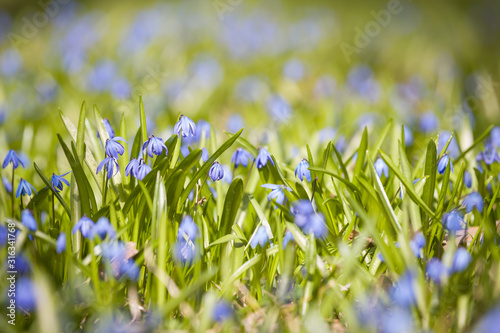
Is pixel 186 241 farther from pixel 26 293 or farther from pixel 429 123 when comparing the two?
pixel 429 123

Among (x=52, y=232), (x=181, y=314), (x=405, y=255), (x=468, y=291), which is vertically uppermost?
(x=52, y=232)

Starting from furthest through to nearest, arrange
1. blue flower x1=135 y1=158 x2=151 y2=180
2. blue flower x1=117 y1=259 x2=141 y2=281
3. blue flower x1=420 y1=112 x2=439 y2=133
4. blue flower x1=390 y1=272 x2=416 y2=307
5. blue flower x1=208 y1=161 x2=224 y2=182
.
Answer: blue flower x1=420 y1=112 x2=439 y2=133 → blue flower x1=208 y1=161 x2=224 y2=182 → blue flower x1=135 y1=158 x2=151 y2=180 → blue flower x1=117 y1=259 x2=141 y2=281 → blue flower x1=390 y1=272 x2=416 y2=307

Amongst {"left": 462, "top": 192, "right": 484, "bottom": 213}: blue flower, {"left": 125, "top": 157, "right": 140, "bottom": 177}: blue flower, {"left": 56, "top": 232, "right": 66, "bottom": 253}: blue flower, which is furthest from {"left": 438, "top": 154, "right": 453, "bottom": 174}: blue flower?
{"left": 56, "top": 232, "right": 66, "bottom": 253}: blue flower

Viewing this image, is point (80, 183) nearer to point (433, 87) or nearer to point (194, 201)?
point (194, 201)

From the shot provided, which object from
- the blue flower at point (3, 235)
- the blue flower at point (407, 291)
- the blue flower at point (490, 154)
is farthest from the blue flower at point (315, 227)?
the blue flower at point (3, 235)

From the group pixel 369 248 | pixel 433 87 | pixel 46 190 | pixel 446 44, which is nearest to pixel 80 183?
pixel 46 190

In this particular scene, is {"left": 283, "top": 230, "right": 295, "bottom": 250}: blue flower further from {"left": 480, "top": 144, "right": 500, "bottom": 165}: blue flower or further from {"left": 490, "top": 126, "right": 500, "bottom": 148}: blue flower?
{"left": 490, "top": 126, "right": 500, "bottom": 148}: blue flower

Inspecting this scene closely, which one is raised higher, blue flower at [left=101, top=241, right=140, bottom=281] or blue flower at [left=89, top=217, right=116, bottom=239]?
blue flower at [left=89, top=217, right=116, bottom=239]

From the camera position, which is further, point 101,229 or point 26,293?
point 101,229

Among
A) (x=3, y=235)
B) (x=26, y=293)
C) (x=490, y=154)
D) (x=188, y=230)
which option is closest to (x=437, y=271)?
(x=188, y=230)
